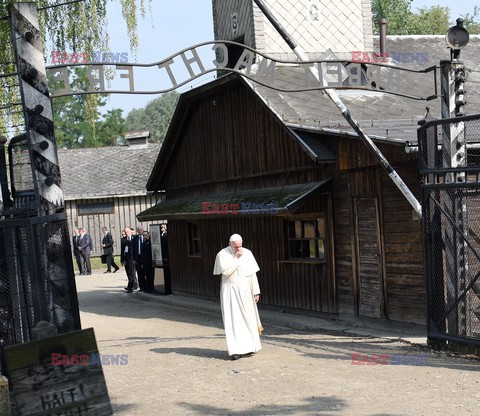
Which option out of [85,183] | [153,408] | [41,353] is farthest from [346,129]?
[85,183]

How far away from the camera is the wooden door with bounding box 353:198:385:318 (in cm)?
1535

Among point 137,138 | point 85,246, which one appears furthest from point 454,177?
point 137,138

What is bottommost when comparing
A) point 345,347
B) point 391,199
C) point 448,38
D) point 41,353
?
point 345,347

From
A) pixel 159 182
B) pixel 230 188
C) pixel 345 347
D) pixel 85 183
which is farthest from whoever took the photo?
pixel 85 183

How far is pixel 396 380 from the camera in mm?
10461

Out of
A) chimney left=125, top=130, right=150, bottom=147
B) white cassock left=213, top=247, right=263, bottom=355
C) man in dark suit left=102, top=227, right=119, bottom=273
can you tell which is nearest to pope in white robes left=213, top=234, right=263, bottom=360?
white cassock left=213, top=247, right=263, bottom=355

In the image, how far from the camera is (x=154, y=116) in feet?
403

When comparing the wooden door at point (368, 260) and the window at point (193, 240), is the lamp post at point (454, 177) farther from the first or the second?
the window at point (193, 240)

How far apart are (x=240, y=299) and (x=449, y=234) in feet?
10.5

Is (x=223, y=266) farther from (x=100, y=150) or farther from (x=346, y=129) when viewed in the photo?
(x=100, y=150)

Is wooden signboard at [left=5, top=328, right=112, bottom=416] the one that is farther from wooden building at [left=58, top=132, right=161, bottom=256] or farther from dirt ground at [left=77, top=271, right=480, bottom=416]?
wooden building at [left=58, top=132, right=161, bottom=256]

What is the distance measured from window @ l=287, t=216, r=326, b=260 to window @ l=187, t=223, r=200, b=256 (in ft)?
17.1

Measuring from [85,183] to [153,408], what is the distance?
3338 cm

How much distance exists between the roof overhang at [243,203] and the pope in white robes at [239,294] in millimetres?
2620
